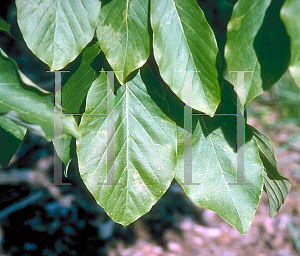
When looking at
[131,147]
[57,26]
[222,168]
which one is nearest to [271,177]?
[222,168]

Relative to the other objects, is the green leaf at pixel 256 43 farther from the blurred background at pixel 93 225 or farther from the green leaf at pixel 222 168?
the blurred background at pixel 93 225

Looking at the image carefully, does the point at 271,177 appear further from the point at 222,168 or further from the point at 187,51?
the point at 187,51

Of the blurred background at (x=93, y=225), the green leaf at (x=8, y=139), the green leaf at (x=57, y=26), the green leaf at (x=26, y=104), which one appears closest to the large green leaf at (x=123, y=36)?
the green leaf at (x=57, y=26)

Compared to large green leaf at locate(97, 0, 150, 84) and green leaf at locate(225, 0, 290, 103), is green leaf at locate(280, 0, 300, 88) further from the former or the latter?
large green leaf at locate(97, 0, 150, 84)

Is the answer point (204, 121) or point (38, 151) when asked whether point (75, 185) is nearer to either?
point (38, 151)

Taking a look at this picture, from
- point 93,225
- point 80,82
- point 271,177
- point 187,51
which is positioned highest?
point 187,51

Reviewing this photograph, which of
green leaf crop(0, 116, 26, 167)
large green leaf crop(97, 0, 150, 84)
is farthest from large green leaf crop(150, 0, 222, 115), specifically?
green leaf crop(0, 116, 26, 167)

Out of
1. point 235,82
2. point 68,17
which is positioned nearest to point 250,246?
point 235,82
